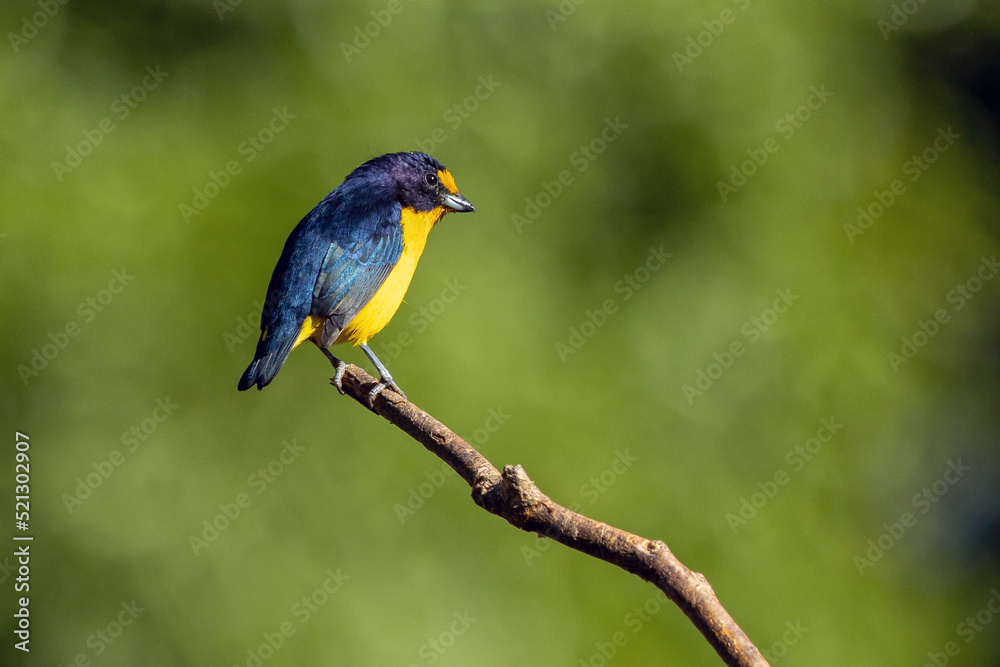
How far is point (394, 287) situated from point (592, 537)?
2.25 metres

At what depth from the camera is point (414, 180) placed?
4258 mm

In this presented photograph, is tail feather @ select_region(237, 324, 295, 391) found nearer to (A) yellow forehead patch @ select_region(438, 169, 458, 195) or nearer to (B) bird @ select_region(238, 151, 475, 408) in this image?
(B) bird @ select_region(238, 151, 475, 408)

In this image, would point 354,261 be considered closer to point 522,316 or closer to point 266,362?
point 266,362

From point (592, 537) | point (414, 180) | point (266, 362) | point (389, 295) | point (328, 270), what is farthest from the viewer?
point (414, 180)

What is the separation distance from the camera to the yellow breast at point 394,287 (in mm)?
3916

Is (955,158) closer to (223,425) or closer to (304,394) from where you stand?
(304,394)

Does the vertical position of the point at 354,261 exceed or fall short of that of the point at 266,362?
it exceeds it

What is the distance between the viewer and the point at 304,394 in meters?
6.07

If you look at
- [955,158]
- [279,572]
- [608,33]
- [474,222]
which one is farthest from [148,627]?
[955,158]

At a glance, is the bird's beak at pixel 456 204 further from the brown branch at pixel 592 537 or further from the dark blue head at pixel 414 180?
the brown branch at pixel 592 537

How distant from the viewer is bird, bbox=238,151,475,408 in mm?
3518

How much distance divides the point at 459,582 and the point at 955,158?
5442mm

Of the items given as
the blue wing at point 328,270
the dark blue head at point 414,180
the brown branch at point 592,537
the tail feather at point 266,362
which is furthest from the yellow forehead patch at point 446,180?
the brown branch at point 592,537

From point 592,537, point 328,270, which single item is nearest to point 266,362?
point 328,270
